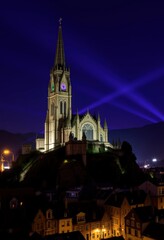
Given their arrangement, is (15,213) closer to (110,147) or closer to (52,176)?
(52,176)

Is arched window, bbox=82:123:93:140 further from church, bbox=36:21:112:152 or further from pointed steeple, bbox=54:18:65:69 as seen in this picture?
pointed steeple, bbox=54:18:65:69

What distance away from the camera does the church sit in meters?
127

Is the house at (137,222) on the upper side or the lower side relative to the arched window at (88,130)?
lower

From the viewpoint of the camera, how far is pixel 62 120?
13262 cm

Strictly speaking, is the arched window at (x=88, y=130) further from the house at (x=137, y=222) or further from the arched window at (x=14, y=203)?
the house at (x=137, y=222)

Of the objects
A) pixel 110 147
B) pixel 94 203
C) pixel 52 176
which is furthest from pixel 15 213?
pixel 110 147

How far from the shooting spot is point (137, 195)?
72875 mm

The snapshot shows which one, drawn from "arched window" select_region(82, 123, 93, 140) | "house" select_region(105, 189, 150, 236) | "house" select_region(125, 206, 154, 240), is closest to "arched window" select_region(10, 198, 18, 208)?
"house" select_region(105, 189, 150, 236)

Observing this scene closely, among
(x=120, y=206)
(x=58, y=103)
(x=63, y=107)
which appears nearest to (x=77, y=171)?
(x=120, y=206)

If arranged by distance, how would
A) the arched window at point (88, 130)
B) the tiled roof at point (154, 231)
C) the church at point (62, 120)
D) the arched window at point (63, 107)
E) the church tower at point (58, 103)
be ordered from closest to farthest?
the tiled roof at point (154, 231) < the church at point (62, 120) < the arched window at point (88, 130) < the church tower at point (58, 103) < the arched window at point (63, 107)

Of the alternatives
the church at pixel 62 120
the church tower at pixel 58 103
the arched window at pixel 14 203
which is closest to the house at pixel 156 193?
the arched window at pixel 14 203

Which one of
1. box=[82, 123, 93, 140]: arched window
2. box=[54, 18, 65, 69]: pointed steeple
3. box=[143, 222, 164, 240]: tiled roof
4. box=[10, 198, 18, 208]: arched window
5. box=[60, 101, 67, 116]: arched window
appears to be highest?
box=[54, 18, 65, 69]: pointed steeple

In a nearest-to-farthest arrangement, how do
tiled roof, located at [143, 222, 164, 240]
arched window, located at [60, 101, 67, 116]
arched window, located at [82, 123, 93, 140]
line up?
tiled roof, located at [143, 222, 164, 240]
arched window, located at [82, 123, 93, 140]
arched window, located at [60, 101, 67, 116]

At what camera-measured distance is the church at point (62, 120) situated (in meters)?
127
